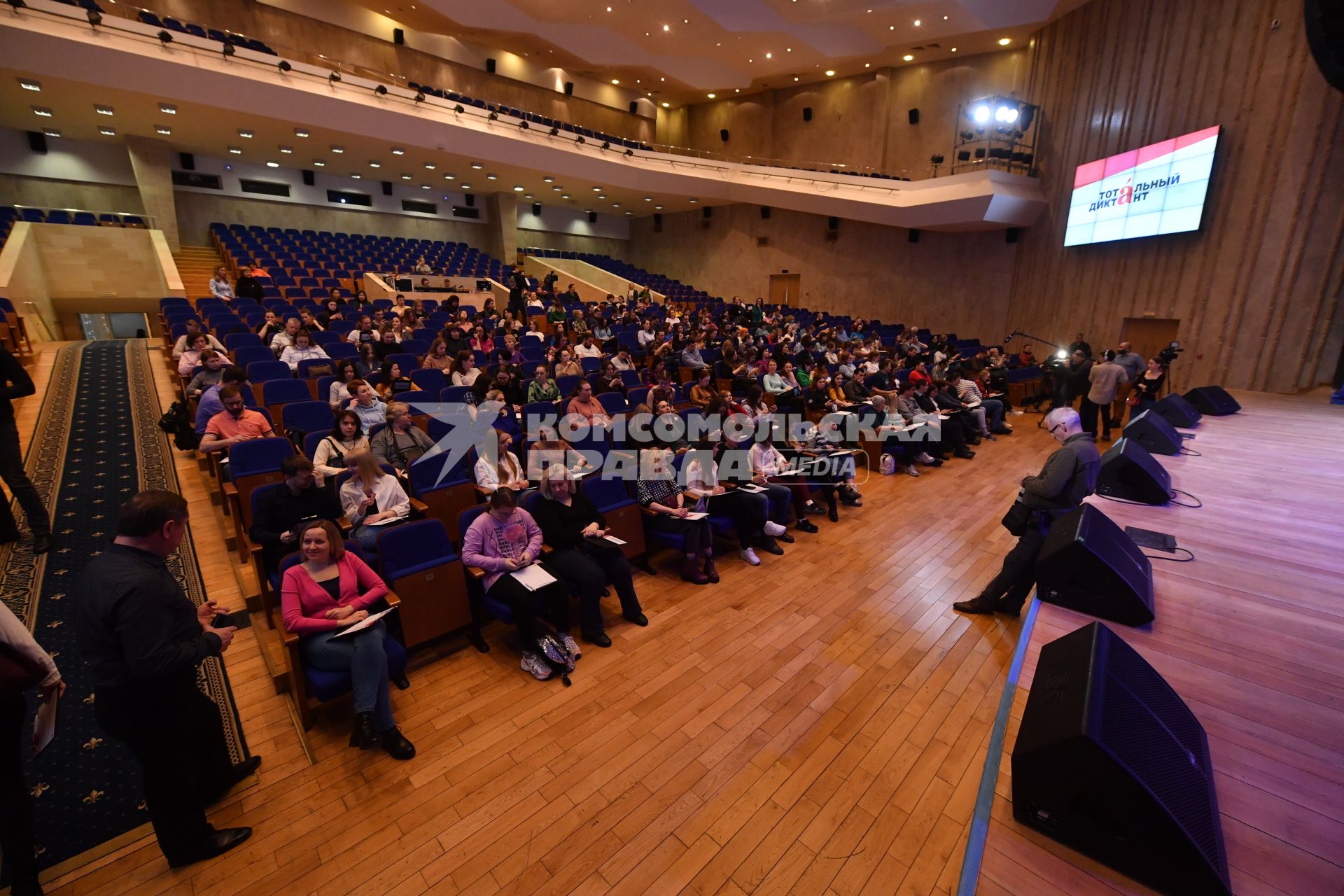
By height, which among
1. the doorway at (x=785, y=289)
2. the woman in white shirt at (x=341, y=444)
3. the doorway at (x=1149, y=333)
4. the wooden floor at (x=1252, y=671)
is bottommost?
the wooden floor at (x=1252, y=671)

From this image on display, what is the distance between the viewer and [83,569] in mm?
3199

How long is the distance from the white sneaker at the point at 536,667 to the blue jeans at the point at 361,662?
27.1 inches

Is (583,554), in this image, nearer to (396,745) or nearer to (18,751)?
(396,745)

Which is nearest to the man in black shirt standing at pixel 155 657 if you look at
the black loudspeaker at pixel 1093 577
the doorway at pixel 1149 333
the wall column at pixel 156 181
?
the black loudspeaker at pixel 1093 577

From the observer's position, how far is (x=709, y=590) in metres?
3.79

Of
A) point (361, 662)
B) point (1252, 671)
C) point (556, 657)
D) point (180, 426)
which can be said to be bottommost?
point (556, 657)

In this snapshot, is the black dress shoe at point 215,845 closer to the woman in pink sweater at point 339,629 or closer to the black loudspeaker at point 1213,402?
the woman in pink sweater at point 339,629

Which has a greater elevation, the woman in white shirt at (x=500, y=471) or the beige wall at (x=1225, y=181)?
the beige wall at (x=1225, y=181)

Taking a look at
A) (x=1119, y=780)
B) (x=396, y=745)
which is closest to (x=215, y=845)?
(x=396, y=745)

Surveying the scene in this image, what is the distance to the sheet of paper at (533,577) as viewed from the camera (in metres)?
2.93

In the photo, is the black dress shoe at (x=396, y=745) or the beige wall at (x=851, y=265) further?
the beige wall at (x=851, y=265)

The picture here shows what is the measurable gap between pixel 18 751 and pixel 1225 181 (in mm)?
13246

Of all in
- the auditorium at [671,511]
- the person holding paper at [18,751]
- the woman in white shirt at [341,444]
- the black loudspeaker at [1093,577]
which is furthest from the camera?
the woman in white shirt at [341,444]

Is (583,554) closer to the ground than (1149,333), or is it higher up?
closer to the ground
